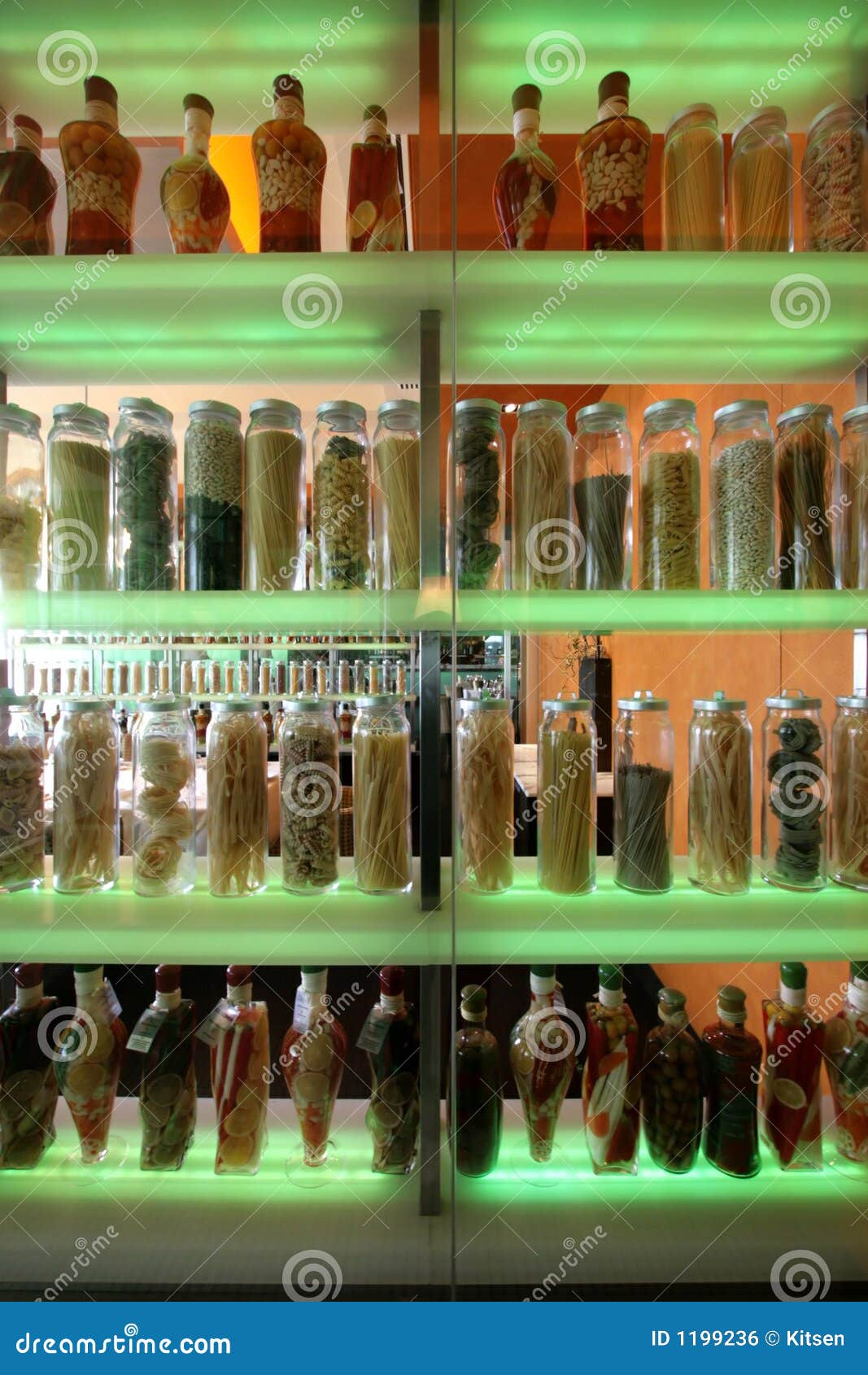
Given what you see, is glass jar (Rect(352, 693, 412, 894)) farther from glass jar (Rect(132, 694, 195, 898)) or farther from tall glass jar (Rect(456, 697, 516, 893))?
glass jar (Rect(132, 694, 195, 898))

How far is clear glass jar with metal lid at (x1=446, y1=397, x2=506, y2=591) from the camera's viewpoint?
3.34 ft

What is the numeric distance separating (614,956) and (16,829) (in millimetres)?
861

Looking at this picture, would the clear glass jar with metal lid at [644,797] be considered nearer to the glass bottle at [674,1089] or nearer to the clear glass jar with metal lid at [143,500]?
the glass bottle at [674,1089]

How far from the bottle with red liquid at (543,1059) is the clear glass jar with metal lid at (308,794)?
346 mm

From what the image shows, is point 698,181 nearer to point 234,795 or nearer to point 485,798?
point 485,798

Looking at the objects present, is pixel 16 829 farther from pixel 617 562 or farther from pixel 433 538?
pixel 617 562

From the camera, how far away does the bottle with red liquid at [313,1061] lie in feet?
3.39

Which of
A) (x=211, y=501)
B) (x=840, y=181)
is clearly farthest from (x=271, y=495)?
(x=840, y=181)

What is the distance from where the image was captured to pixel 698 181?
1028 millimetres

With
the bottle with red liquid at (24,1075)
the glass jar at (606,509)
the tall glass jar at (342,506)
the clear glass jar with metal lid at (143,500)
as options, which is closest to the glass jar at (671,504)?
the glass jar at (606,509)

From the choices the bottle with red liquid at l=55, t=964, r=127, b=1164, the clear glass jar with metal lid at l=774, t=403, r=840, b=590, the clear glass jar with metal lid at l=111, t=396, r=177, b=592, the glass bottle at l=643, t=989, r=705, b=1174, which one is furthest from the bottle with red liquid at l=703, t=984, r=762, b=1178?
the clear glass jar with metal lid at l=111, t=396, r=177, b=592

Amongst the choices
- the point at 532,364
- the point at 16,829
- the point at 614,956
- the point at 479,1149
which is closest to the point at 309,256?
the point at 532,364

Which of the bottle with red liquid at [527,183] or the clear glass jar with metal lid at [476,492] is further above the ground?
the bottle with red liquid at [527,183]

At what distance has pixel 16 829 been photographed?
40.0 inches
